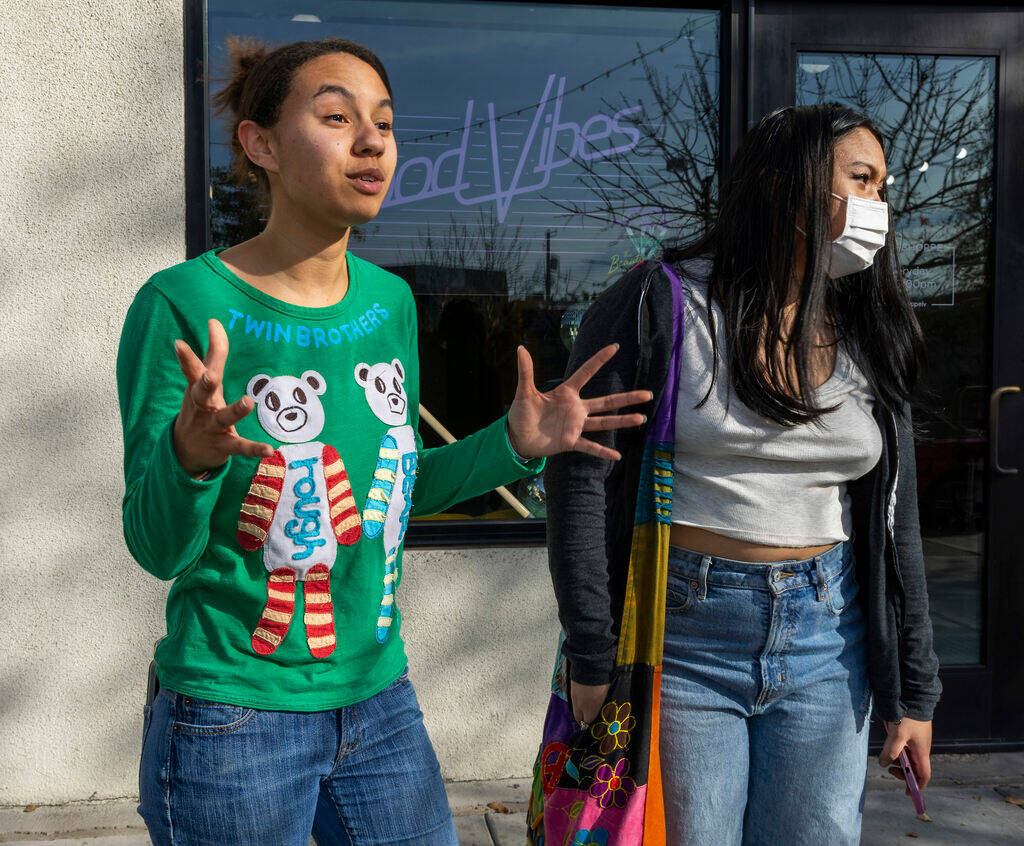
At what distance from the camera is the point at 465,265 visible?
149 inches

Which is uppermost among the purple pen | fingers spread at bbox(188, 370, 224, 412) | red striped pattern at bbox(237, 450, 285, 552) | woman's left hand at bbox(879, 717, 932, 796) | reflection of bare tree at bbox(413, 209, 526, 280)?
reflection of bare tree at bbox(413, 209, 526, 280)

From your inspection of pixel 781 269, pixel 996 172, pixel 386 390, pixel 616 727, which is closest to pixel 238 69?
pixel 386 390

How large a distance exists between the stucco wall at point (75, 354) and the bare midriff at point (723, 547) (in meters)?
2.36

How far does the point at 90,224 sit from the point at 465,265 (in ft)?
4.41

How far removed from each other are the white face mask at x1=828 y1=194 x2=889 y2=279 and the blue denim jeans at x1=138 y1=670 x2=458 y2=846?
1.19m

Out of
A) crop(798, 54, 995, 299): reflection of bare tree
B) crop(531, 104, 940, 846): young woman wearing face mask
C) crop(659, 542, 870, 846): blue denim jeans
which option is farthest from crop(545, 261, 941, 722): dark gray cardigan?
crop(798, 54, 995, 299): reflection of bare tree

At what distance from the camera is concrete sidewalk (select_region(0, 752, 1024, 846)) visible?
333 centimetres

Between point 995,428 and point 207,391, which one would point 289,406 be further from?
point 995,428

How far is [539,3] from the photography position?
12.4 ft

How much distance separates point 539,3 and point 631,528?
2689 millimetres

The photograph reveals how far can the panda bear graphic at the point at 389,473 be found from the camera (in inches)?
60.6

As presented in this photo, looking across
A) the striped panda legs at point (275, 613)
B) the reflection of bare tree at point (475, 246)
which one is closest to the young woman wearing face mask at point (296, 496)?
the striped panda legs at point (275, 613)

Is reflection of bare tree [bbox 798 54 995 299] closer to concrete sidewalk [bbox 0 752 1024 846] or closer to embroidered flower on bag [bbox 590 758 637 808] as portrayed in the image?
concrete sidewalk [bbox 0 752 1024 846]

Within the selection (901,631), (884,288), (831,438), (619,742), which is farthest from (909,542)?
(619,742)
